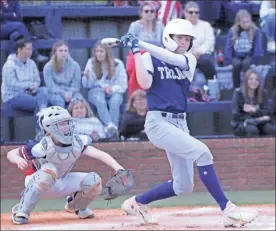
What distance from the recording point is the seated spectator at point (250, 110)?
1050 centimetres

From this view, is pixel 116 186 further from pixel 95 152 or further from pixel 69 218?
pixel 69 218

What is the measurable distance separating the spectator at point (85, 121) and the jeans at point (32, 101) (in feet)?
1.70

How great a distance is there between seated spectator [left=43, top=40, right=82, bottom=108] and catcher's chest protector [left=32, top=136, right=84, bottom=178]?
92.5 inches

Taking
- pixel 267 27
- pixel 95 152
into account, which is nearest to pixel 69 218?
pixel 95 152

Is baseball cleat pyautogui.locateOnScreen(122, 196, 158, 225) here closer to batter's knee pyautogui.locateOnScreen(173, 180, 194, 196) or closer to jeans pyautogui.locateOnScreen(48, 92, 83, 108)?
batter's knee pyautogui.locateOnScreen(173, 180, 194, 196)

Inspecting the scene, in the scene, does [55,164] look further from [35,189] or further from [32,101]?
[32,101]

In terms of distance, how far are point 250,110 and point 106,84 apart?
5.70ft

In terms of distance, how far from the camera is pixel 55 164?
7.94 m

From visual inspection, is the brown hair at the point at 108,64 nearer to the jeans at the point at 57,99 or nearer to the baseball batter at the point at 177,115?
the jeans at the point at 57,99

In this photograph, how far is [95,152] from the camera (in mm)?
7820

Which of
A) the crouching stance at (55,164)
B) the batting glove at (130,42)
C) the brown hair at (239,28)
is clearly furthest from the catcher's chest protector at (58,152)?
the brown hair at (239,28)

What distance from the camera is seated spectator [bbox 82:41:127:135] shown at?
34.0 ft

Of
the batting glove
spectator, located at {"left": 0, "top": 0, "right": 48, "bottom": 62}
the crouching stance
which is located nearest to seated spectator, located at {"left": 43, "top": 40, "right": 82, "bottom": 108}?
spectator, located at {"left": 0, "top": 0, "right": 48, "bottom": 62}

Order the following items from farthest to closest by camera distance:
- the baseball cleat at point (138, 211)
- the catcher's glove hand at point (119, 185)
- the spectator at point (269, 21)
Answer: the spectator at point (269, 21)
the baseball cleat at point (138, 211)
the catcher's glove hand at point (119, 185)
